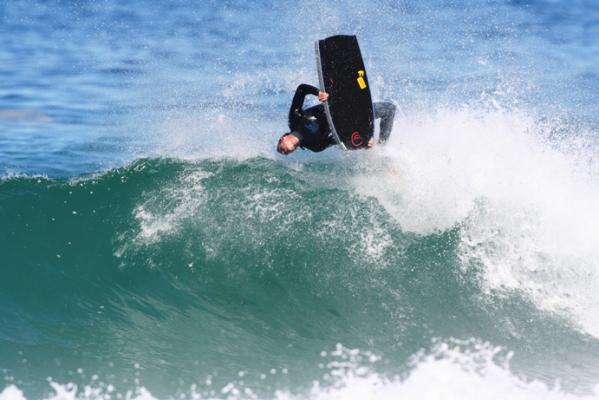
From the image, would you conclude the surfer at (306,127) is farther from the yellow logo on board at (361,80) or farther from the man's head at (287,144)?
the yellow logo on board at (361,80)

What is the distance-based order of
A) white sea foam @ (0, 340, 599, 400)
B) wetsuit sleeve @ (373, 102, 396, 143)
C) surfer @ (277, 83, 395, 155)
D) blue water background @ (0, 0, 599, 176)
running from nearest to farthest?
white sea foam @ (0, 340, 599, 400), surfer @ (277, 83, 395, 155), wetsuit sleeve @ (373, 102, 396, 143), blue water background @ (0, 0, 599, 176)

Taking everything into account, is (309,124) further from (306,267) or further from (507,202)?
(507,202)

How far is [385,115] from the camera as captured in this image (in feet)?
30.7

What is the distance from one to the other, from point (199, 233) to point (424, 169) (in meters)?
3.11

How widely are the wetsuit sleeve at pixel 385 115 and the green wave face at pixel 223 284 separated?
36.1 inches

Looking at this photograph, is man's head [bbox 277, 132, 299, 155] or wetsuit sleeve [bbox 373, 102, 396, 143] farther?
wetsuit sleeve [bbox 373, 102, 396, 143]

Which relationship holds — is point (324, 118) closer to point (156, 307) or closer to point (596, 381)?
point (156, 307)

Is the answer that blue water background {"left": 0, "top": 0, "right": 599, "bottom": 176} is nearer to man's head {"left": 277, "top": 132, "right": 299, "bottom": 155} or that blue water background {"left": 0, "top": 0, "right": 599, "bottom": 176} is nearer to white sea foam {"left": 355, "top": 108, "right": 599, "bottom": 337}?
man's head {"left": 277, "top": 132, "right": 299, "bottom": 155}

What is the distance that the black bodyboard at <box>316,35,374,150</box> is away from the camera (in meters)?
8.68

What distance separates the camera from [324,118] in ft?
29.2

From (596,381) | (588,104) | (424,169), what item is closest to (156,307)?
(424,169)

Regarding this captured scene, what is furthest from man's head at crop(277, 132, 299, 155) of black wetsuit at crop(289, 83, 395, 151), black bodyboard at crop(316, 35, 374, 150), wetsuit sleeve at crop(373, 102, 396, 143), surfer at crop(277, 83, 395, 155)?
wetsuit sleeve at crop(373, 102, 396, 143)

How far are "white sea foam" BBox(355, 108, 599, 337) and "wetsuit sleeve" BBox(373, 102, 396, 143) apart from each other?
32cm

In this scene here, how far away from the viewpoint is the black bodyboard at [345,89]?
868 cm
